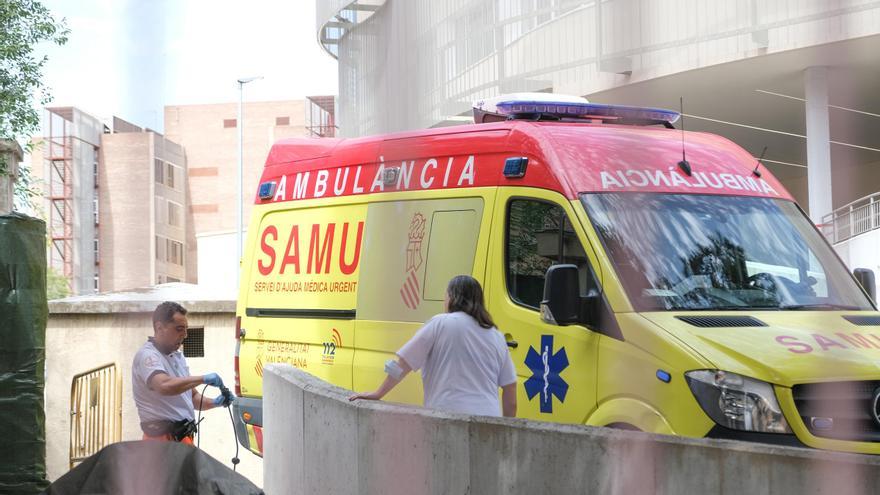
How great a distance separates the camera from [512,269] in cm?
592

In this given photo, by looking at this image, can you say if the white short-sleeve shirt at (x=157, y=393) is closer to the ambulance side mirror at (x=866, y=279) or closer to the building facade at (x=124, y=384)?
the ambulance side mirror at (x=866, y=279)

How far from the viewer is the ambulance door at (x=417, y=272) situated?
573 centimetres

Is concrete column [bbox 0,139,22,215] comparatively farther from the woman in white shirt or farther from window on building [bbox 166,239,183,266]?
window on building [bbox 166,239,183,266]

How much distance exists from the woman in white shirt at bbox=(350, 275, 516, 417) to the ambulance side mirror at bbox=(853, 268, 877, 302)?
216 centimetres

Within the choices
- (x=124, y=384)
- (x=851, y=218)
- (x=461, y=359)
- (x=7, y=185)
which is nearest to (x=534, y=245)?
(x=461, y=359)

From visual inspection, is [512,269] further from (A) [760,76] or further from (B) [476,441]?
(A) [760,76]

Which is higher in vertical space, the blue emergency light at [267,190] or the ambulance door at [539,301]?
the blue emergency light at [267,190]

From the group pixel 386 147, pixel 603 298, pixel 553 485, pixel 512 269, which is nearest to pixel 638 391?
pixel 603 298

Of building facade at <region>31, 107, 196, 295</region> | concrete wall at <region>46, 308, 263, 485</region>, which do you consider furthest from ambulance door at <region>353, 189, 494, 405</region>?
concrete wall at <region>46, 308, 263, 485</region>

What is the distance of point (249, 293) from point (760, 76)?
22.2ft

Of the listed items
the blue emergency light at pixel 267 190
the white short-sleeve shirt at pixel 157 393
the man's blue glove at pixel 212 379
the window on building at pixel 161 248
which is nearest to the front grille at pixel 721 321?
the man's blue glove at pixel 212 379

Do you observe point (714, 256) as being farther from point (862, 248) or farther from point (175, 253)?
point (175, 253)

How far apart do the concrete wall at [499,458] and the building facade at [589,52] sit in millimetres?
654

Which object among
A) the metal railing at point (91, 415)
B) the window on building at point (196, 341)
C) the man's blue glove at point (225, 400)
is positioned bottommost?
the metal railing at point (91, 415)
